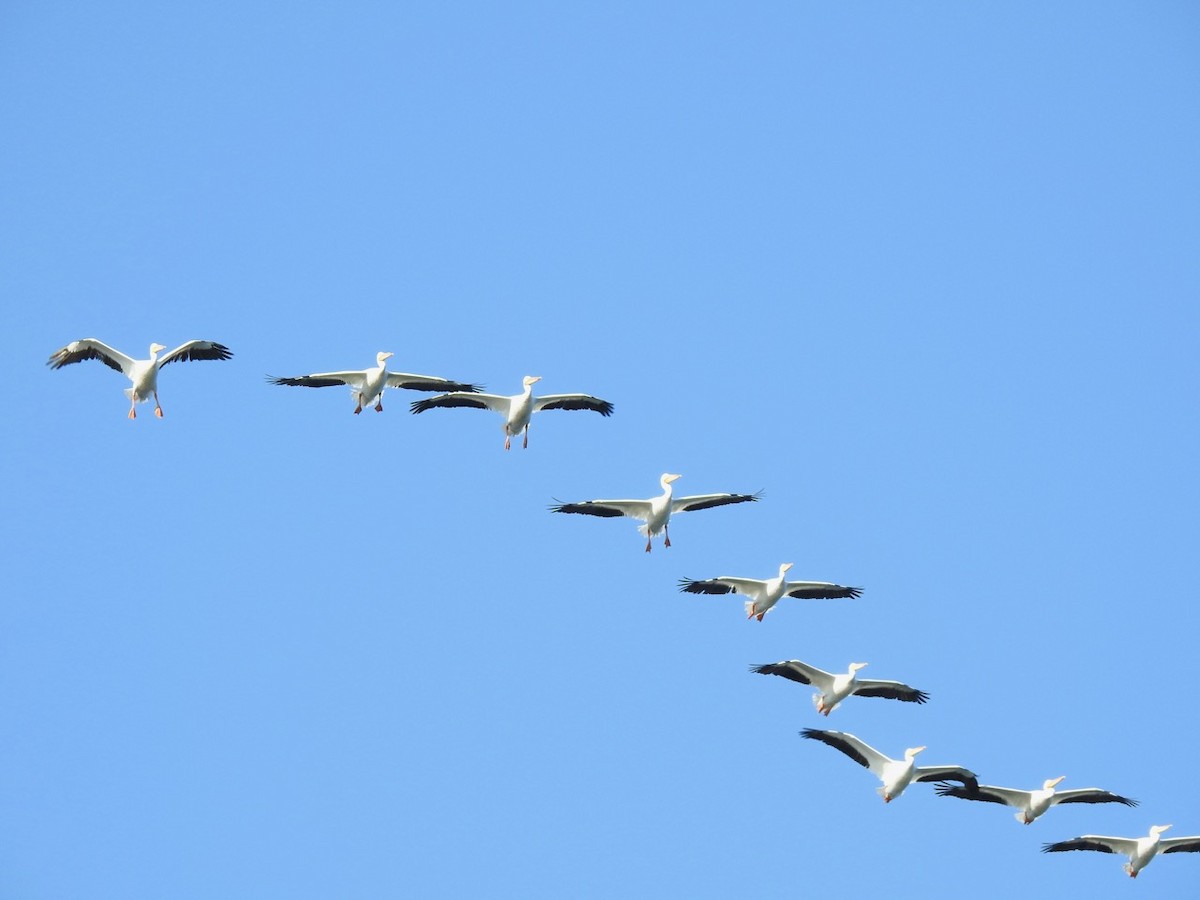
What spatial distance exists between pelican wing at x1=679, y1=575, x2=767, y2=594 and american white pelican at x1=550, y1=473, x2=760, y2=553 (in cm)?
83

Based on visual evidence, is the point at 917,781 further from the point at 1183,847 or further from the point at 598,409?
the point at 598,409

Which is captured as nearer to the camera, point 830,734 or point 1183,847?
point 830,734

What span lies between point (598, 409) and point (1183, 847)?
44.6 feet

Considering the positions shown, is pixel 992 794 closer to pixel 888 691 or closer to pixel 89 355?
pixel 888 691

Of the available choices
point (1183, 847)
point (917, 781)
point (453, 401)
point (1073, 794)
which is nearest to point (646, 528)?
point (453, 401)

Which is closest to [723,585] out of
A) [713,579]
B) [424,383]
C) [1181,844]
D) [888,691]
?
[713,579]

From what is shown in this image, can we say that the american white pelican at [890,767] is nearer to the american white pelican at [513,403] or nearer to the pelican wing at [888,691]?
the pelican wing at [888,691]

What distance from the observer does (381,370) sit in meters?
30.0

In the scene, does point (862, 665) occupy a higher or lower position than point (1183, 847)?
higher

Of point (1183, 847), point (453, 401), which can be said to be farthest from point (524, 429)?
point (1183, 847)

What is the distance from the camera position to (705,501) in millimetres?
29219

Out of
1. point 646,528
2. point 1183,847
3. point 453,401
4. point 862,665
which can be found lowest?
point 1183,847

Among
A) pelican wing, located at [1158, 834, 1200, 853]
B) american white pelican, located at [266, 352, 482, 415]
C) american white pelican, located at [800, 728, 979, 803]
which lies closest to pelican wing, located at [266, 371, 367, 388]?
american white pelican, located at [266, 352, 482, 415]

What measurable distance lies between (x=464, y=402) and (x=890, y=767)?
992 cm
